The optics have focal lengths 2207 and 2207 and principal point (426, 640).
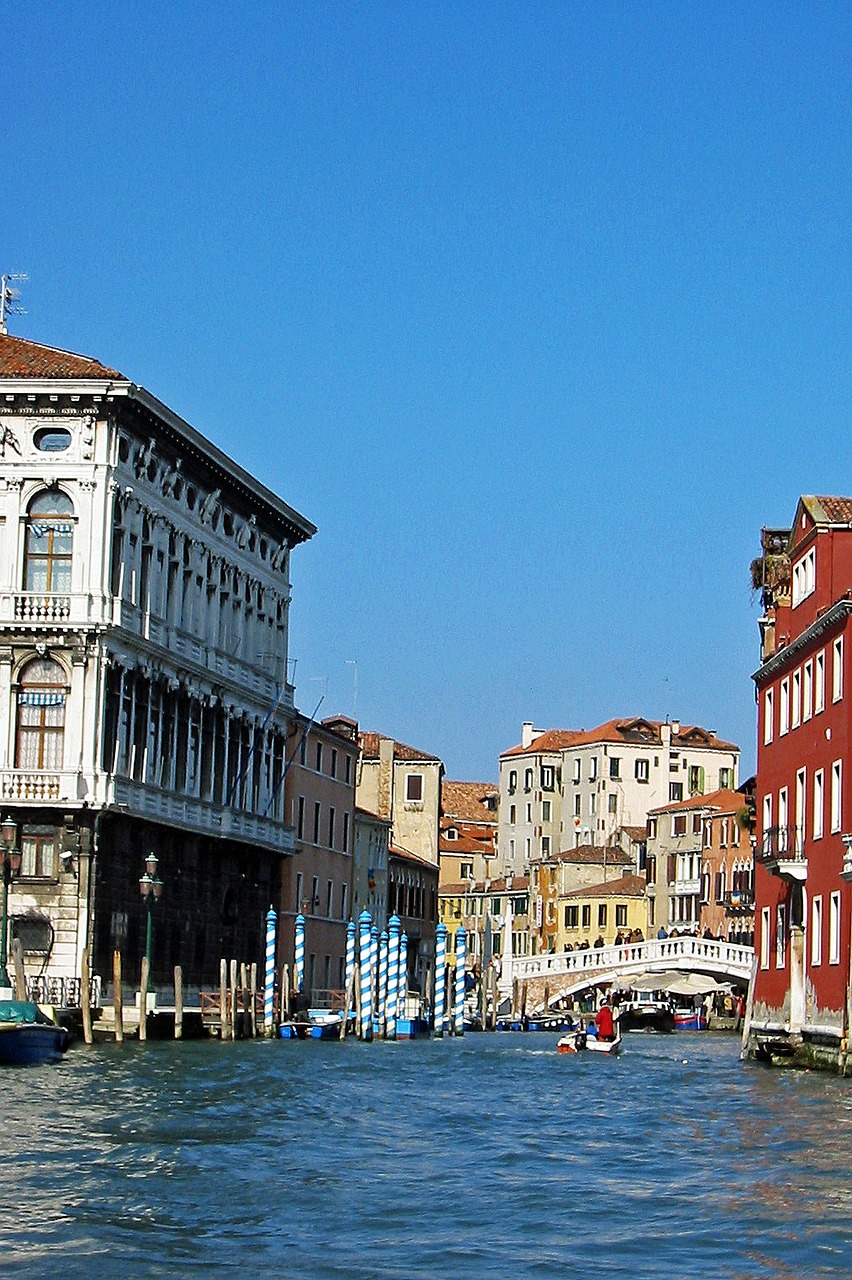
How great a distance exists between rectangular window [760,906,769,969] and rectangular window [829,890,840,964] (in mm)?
5746

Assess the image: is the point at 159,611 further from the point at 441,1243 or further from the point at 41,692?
the point at 441,1243

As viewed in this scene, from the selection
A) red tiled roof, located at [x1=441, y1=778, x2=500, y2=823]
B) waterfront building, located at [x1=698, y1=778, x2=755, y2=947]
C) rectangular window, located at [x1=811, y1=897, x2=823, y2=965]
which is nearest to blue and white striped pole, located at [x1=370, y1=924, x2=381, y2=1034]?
rectangular window, located at [x1=811, y1=897, x2=823, y2=965]

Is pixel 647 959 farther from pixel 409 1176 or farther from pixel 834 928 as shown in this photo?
pixel 409 1176

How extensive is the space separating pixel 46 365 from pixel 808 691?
1611cm

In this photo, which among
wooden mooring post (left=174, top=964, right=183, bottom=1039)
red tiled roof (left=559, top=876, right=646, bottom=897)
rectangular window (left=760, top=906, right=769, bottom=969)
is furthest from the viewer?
red tiled roof (left=559, top=876, right=646, bottom=897)

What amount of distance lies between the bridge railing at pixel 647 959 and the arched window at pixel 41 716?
29532 mm

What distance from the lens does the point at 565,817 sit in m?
111

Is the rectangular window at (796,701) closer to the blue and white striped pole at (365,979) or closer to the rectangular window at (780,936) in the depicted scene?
the rectangular window at (780,936)

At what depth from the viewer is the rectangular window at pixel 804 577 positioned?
37612 millimetres

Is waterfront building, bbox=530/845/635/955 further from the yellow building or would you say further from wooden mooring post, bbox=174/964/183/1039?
wooden mooring post, bbox=174/964/183/1039

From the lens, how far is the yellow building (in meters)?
96.1

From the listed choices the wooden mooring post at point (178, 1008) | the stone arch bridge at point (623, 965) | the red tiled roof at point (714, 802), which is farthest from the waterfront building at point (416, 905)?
the wooden mooring post at point (178, 1008)

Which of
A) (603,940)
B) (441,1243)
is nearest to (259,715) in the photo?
(441,1243)

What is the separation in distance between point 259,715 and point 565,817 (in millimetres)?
58183
